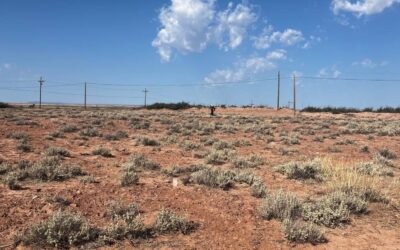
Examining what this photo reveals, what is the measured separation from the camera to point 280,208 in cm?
759

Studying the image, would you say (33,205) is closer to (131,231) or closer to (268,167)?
(131,231)

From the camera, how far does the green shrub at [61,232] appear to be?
19.8 ft

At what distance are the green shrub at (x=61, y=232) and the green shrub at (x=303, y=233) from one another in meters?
2.88

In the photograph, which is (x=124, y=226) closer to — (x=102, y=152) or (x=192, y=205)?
(x=192, y=205)

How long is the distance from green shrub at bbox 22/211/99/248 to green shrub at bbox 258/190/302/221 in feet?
9.56

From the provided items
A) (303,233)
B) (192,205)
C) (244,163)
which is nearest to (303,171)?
(244,163)

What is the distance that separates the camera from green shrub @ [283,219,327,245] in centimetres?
648

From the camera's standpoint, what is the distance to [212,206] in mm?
8180

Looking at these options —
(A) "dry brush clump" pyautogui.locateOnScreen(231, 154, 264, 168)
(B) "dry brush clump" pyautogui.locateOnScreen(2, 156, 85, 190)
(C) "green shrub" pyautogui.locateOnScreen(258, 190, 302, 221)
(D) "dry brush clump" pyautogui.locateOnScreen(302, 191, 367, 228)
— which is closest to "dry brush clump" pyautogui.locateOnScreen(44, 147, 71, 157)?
(B) "dry brush clump" pyautogui.locateOnScreen(2, 156, 85, 190)

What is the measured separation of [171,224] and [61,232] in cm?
166

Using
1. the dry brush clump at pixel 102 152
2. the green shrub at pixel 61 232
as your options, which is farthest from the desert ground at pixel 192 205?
the dry brush clump at pixel 102 152

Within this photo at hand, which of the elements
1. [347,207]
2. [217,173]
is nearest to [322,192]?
[347,207]

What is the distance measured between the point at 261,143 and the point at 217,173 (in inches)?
392

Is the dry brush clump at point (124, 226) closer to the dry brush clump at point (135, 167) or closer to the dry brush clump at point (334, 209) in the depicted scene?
the dry brush clump at point (135, 167)
